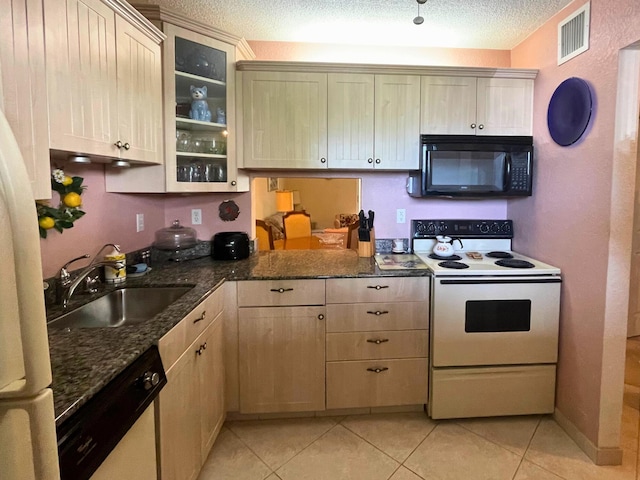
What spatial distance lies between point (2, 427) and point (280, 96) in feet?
7.03

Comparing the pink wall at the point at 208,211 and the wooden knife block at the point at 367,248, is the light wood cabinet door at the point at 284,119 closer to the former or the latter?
the pink wall at the point at 208,211

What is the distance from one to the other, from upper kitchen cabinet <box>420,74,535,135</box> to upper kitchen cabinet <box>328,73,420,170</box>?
10 cm

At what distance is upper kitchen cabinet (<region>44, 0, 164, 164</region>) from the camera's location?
1.24m

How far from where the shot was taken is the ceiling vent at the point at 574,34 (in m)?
1.90

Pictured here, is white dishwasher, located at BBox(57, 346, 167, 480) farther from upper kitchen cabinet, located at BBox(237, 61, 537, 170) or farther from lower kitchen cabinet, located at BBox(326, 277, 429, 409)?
upper kitchen cabinet, located at BBox(237, 61, 537, 170)

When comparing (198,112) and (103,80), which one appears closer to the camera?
(103,80)

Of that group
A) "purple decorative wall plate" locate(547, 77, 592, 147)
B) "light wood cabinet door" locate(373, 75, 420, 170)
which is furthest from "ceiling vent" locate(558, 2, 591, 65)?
"light wood cabinet door" locate(373, 75, 420, 170)

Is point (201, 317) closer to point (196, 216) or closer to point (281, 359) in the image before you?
point (281, 359)

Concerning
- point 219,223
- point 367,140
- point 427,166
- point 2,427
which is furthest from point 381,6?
point 2,427

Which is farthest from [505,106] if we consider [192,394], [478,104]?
[192,394]

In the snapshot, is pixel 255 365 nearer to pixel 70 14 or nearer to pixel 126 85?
pixel 126 85

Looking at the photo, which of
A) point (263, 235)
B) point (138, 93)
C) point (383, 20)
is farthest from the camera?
point (263, 235)

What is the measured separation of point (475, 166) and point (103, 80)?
2.10 m

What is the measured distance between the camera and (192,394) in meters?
1.58
